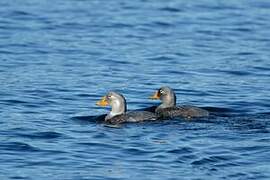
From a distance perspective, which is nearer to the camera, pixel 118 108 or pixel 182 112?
pixel 182 112

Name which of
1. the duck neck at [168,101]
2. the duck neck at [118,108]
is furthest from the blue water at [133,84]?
the duck neck at [168,101]

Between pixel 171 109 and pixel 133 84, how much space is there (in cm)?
447

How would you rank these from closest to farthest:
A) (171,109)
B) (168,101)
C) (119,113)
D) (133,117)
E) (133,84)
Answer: (133,117), (119,113), (171,109), (168,101), (133,84)

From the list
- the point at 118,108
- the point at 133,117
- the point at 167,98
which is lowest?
the point at 133,117

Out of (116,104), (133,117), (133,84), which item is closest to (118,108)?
(116,104)

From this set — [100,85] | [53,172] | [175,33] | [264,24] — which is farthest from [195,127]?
[264,24]

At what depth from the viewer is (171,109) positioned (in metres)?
22.5

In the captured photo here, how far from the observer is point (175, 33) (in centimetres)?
3553

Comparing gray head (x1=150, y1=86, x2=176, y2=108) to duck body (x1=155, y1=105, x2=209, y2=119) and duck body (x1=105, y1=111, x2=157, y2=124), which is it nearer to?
duck body (x1=155, y1=105, x2=209, y2=119)

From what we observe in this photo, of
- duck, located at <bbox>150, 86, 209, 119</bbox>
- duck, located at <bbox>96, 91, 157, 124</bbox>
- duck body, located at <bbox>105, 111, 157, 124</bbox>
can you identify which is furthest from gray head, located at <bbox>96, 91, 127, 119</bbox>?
duck, located at <bbox>150, 86, 209, 119</bbox>

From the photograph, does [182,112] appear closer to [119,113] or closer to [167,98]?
[167,98]

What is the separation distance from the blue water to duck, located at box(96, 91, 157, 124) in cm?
28

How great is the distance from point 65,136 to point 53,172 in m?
2.60

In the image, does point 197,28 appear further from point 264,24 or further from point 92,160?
point 92,160
